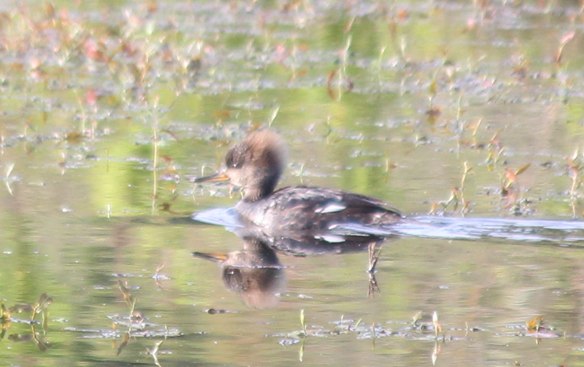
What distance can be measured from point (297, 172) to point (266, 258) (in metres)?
2.72

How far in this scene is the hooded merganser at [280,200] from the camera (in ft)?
28.8

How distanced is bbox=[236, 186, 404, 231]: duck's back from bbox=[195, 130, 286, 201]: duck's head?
1.55 ft

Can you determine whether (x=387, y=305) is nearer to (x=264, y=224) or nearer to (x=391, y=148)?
(x=264, y=224)

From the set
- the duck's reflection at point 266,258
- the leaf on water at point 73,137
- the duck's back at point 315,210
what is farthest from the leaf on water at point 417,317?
the leaf on water at point 73,137

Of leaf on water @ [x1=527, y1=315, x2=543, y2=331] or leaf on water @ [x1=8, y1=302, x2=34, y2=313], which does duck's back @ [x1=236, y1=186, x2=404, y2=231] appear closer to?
leaf on water @ [x1=527, y1=315, x2=543, y2=331]

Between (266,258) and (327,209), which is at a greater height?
(327,209)

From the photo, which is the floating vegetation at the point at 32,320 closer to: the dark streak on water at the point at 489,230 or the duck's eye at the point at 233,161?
the dark streak on water at the point at 489,230

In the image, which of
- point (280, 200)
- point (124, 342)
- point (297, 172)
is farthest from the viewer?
point (297, 172)

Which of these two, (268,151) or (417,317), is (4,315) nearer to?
(417,317)

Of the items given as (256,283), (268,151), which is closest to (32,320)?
(256,283)

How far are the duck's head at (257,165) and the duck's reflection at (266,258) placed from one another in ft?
2.86

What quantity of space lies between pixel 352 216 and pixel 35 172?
2983 millimetres

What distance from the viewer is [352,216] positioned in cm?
881

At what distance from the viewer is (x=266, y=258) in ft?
26.2
